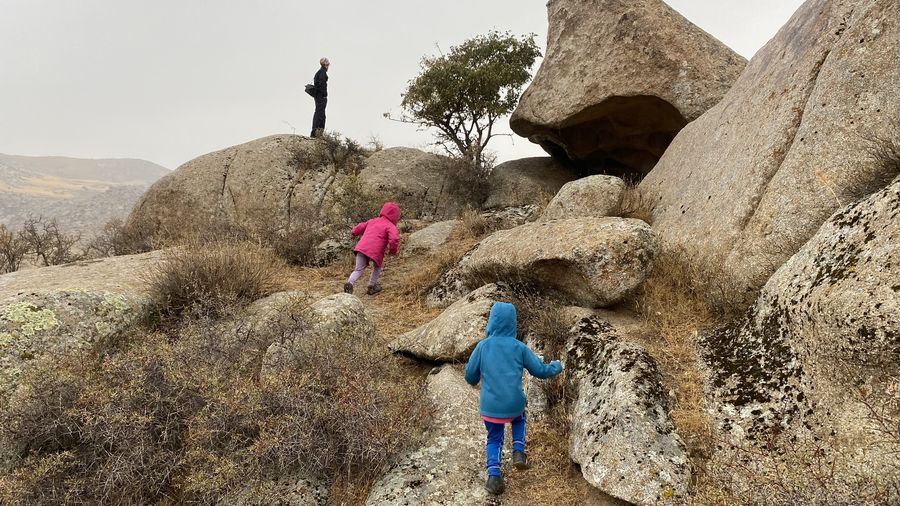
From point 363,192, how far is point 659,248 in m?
10.1

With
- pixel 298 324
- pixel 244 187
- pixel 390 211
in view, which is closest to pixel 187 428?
pixel 298 324

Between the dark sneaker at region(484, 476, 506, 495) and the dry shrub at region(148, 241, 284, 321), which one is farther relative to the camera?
the dry shrub at region(148, 241, 284, 321)

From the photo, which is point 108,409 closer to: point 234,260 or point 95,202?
point 234,260

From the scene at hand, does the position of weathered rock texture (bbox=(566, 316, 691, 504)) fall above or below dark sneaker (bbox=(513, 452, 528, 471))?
above

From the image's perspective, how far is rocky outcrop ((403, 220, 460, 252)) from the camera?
1191cm

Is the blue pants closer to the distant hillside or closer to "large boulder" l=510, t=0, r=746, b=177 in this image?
"large boulder" l=510, t=0, r=746, b=177

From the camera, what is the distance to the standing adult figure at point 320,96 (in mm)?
16289

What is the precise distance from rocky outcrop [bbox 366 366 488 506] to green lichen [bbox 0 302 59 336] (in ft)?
14.1

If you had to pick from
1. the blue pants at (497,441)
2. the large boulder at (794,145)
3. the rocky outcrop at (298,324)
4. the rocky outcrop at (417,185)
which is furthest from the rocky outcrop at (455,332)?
the rocky outcrop at (417,185)

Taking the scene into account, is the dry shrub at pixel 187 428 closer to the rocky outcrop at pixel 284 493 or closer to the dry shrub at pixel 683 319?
the rocky outcrop at pixel 284 493

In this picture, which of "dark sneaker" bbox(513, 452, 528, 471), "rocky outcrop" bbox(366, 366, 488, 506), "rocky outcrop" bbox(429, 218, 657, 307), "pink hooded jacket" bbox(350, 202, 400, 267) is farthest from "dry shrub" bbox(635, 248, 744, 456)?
"pink hooded jacket" bbox(350, 202, 400, 267)

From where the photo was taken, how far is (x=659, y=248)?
21.7ft

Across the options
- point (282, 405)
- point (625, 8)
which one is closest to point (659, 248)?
point (282, 405)

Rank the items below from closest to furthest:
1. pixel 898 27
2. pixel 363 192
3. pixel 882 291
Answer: pixel 882 291, pixel 898 27, pixel 363 192
